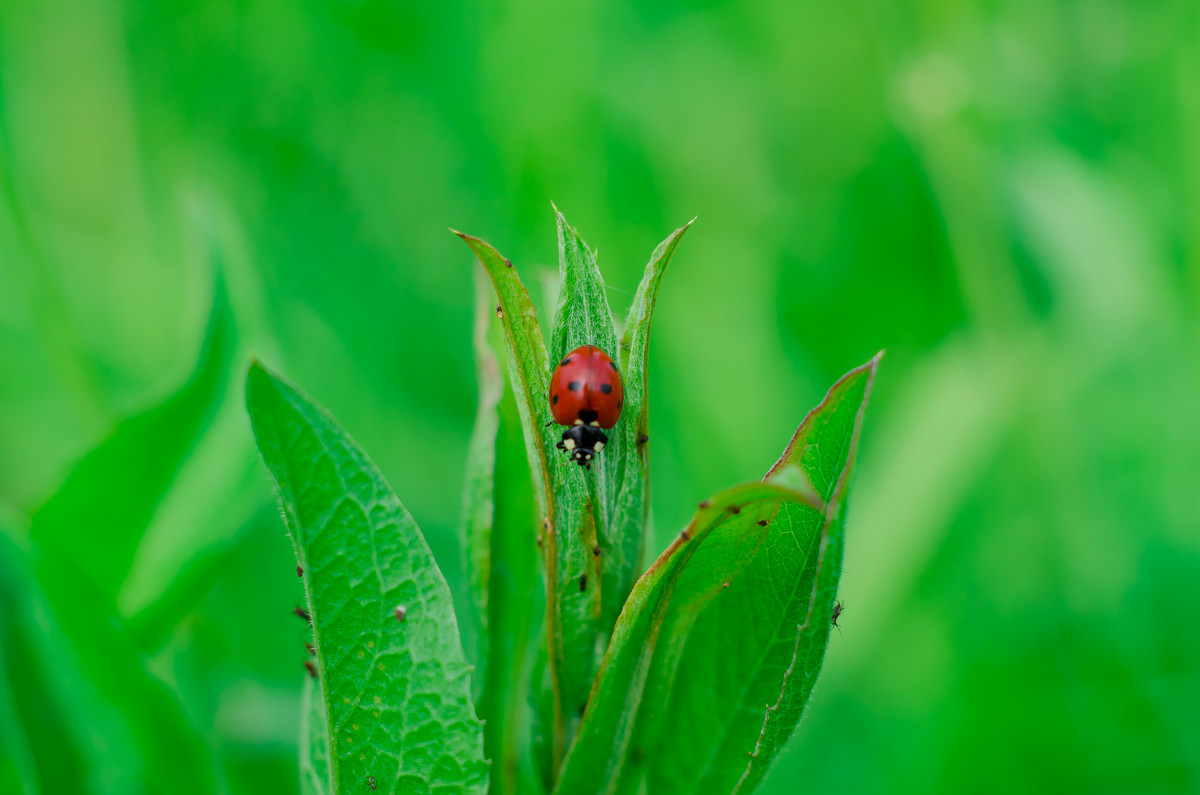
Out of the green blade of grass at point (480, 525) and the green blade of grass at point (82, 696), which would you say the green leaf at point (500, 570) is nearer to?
the green blade of grass at point (480, 525)

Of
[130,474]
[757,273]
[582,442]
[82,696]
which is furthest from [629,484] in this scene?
[757,273]

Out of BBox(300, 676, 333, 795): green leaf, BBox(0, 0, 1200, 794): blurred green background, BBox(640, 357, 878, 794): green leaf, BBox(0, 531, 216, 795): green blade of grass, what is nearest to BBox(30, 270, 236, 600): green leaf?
BBox(0, 0, 1200, 794): blurred green background

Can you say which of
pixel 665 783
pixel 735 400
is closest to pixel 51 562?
pixel 665 783

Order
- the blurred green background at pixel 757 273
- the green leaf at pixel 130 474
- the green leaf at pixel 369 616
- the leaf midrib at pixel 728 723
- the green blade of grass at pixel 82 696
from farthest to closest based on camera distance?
the blurred green background at pixel 757 273
the green leaf at pixel 130 474
the green blade of grass at pixel 82 696
the leaf midrib at pixel 728 723
the green leaf at pixel 369 616

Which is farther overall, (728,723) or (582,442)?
(582,442)

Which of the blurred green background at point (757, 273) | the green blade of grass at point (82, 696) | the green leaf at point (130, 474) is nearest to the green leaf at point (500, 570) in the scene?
the green blade of grass at point (82, 696)

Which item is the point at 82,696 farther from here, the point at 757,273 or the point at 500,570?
the point at 757,273
